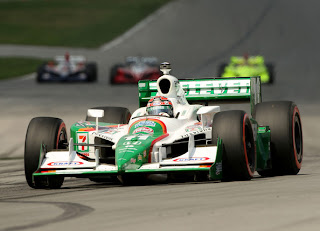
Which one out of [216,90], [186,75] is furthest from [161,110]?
[186,75]

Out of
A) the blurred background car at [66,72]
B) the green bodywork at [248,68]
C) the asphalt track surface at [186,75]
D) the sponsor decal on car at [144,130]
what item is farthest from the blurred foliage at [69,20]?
the sponsor decal on car at [144,130]

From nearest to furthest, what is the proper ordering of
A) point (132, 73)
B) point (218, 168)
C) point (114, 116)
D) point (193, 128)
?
point (218, 168) → point (193, 128) → point (114, 116) → point (132, 73)

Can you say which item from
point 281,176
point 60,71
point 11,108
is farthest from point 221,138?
point 60,71

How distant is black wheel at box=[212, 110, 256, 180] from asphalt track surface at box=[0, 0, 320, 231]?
279mm

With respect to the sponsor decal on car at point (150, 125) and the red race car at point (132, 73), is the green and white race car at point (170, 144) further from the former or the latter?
the red race car at point (132, 73)

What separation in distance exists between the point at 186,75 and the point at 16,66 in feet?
39.0

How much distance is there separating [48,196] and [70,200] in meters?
0.86

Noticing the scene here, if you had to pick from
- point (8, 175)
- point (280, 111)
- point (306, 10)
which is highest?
point (306, 10)

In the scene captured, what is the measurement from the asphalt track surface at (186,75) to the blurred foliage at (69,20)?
3256 millimetres

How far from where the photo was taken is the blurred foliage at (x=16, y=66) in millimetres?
46097

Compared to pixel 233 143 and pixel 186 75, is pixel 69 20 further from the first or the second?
pixel 233 143

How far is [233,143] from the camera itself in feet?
37.6

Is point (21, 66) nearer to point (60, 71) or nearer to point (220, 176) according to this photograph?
point (60, 71)

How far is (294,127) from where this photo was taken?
13406 millimetres
